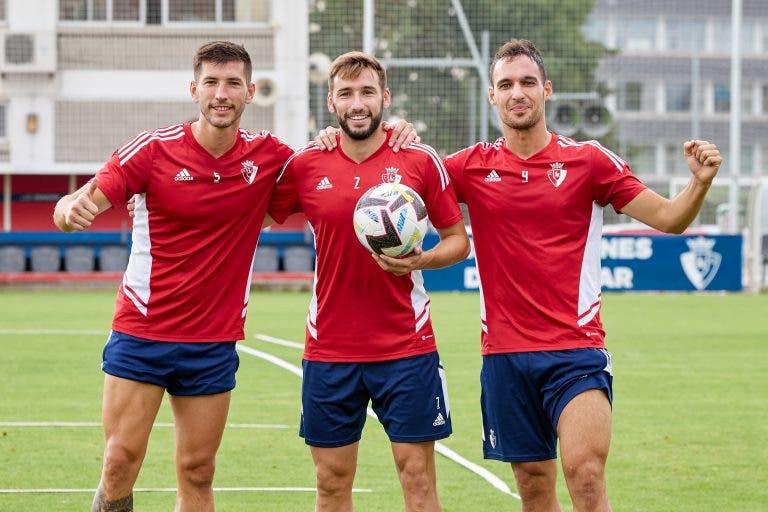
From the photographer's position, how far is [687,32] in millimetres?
47094

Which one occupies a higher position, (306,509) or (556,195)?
(556,195)

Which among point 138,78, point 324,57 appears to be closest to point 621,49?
point 324,57

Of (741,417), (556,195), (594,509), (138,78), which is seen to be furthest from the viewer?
(138,78)

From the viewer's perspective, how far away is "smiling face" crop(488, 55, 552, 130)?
22.9 feet

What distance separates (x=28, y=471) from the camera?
9492 millimetres

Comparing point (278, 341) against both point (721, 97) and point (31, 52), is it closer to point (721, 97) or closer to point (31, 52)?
point (31, 52)

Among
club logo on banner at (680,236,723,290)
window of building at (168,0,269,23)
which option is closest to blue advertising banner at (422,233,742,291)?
club logo on banner at (680,236,723,290)

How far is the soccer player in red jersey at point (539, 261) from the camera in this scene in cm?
682

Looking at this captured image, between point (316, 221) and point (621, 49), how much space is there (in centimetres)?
3215

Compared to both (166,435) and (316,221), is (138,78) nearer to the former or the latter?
(166,435)

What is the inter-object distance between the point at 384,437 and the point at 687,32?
126 ft

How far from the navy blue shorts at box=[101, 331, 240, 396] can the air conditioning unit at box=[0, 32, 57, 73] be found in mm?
30491

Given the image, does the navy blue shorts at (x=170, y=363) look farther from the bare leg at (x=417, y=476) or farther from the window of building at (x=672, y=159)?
the window of building at (x=672, y=159)

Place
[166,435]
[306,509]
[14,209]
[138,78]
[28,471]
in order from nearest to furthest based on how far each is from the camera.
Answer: [306,509] → [28,471] → [166,435] → [138,78] → [14,209]
